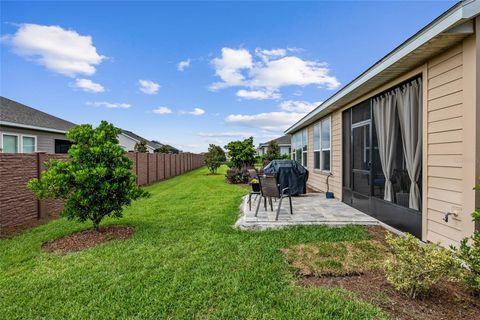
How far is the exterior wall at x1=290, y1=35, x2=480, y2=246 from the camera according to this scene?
2840mm

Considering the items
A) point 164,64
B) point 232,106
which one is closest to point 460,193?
point 164,64

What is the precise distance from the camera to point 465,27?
9.16 feet

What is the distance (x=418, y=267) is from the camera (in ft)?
7.49

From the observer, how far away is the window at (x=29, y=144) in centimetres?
1058

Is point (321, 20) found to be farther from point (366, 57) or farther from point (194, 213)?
point (194, 213)

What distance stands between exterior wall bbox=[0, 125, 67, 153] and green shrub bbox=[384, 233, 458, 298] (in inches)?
491

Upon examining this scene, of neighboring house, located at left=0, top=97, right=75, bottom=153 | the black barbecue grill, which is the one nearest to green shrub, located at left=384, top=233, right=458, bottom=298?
the black barbecue grill

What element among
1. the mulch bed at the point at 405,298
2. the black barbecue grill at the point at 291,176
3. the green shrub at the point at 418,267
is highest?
the black barbecue grill at the point at 291,176

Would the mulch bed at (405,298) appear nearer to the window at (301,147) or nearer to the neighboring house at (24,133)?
the window at (301,147)

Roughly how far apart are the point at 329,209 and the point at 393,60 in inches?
137

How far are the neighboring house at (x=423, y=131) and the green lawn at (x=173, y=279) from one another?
1.08 metres

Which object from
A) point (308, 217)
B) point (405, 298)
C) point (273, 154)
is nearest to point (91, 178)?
point (308, 217)

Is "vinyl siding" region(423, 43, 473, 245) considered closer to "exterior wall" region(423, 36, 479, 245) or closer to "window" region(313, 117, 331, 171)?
"exterior wall" region(423, 36, 479, 245)

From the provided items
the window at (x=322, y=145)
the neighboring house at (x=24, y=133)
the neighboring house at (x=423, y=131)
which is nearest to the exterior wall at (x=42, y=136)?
the neighboring house at (x=24, y=133)
